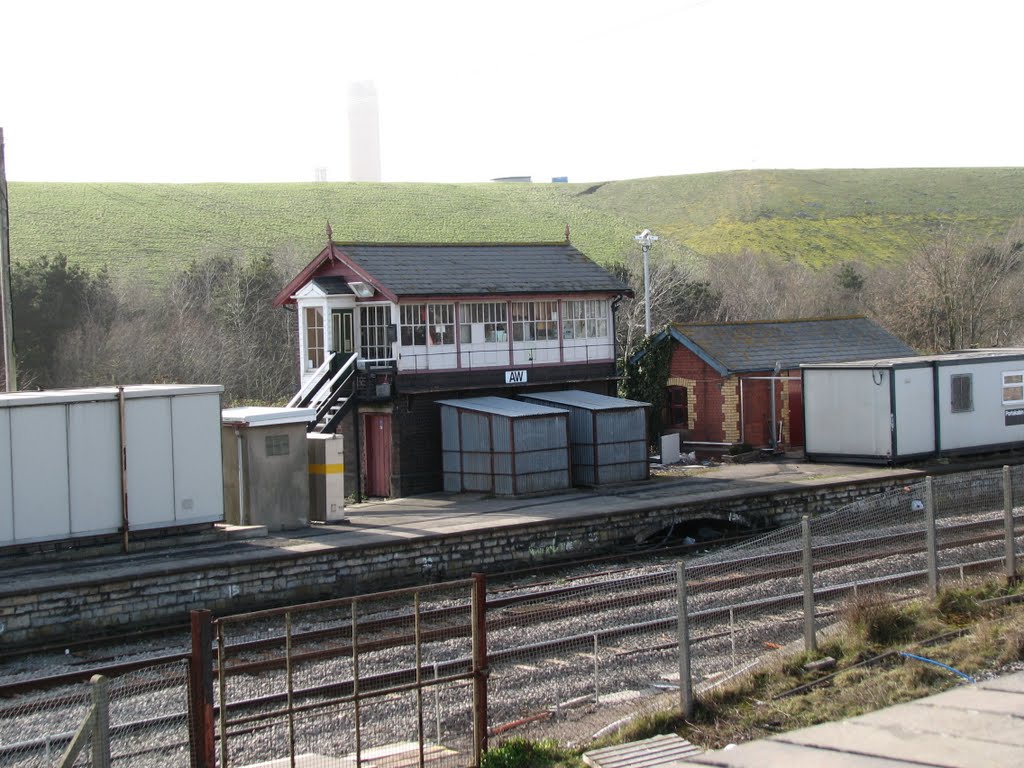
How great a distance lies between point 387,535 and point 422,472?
5.80 m

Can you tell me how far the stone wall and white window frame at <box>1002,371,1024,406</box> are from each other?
7480mm

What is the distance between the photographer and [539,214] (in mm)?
97938

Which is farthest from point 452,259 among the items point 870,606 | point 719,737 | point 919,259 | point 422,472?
point 919,259

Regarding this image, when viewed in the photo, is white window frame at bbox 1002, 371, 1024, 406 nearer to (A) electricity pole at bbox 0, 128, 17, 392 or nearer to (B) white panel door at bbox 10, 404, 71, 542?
(B) white panel door at bbox 10, 404, 71, 542

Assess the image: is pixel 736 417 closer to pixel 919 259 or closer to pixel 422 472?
pixel 422 472

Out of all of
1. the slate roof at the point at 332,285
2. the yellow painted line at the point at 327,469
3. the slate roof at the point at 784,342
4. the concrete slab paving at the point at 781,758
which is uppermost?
the slate roof at the point at 332,285

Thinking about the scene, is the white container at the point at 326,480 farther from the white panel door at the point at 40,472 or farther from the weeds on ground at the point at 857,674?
the weeds on ground at the point at 857,674

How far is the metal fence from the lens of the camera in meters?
8.83

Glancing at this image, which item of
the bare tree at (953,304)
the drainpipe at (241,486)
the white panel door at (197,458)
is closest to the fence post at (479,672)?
the white panel door at (197,458)

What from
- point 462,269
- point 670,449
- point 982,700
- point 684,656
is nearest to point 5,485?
point 684,656

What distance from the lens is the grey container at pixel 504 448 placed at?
77.8 feet

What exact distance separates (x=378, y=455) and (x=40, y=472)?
9210mm

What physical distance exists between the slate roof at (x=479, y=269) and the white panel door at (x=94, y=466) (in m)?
8.08

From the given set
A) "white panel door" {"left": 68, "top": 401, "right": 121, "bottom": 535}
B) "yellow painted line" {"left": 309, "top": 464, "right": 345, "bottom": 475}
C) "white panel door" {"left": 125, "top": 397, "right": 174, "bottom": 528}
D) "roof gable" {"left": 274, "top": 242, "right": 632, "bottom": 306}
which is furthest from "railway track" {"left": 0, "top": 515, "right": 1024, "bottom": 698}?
"roof gable" {"left": 274, "top": 242, "right": 632, "bottom": 306}
